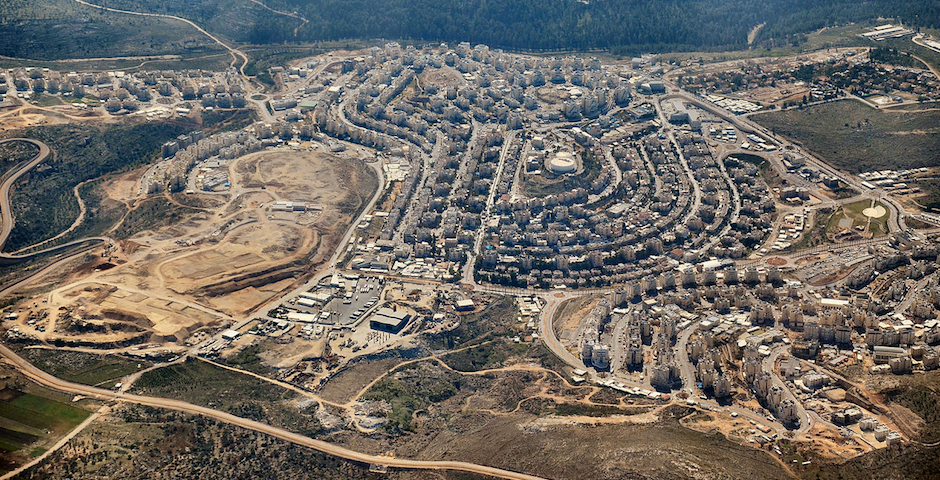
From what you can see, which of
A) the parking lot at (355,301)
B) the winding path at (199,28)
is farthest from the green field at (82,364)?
the winding path at (199,28)

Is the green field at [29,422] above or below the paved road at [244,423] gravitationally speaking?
above

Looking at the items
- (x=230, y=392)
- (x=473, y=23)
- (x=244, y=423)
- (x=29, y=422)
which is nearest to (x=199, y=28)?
(x=473, y=23)

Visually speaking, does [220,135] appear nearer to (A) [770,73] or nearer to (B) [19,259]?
(B) [19,259]

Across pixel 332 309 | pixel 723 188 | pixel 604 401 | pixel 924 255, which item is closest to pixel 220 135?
pixel 332 309

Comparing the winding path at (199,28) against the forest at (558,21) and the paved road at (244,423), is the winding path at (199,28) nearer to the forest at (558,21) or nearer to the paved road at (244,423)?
the forest at (558,21)

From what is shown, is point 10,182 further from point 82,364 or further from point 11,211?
point 82,364
